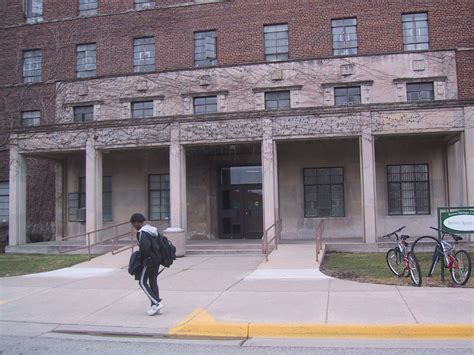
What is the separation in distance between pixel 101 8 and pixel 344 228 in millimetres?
15792

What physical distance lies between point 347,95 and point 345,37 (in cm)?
267

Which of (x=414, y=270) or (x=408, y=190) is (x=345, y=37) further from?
(x=414, y=270)

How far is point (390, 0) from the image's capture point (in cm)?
2184

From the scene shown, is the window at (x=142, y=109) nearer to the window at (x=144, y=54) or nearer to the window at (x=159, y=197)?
the window at (x=144, y=54)

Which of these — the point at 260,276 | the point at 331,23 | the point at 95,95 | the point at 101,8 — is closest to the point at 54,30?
the point at 101,8

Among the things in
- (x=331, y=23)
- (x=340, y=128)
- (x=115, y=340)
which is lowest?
(x=115, y=340)

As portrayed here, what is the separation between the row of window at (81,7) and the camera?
80.6 feet

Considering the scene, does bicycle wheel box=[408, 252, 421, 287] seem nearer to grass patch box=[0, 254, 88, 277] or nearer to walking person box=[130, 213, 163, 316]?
walking person box=[130, 213, 163, 316]

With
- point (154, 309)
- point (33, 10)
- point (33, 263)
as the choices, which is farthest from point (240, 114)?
point (33, 10)

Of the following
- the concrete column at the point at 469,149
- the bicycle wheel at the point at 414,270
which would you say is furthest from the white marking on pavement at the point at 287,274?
the concrete column at the point at 469,149

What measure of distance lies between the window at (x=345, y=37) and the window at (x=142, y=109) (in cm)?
879

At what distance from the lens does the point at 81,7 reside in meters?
25.3

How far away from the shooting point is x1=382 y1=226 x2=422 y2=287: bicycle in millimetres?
10430

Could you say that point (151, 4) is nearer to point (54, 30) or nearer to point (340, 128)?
point (54, 30)
